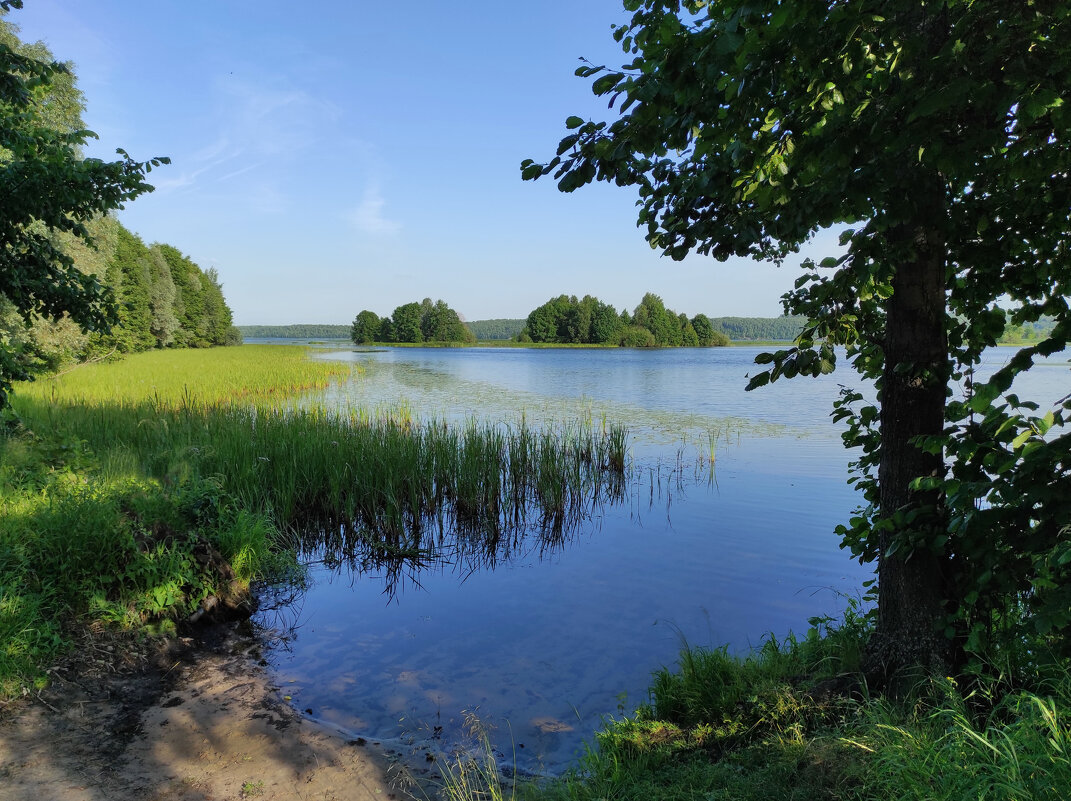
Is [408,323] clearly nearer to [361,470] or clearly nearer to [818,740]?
[361,470]

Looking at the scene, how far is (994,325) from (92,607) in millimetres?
6228

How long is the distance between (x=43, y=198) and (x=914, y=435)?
20.6 feet

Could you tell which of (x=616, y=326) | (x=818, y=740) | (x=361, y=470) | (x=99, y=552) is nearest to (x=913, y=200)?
(x=818, y=740)

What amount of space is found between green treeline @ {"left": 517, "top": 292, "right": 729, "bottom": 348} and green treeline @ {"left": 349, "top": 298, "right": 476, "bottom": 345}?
1630 centimetres

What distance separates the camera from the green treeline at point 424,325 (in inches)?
4815

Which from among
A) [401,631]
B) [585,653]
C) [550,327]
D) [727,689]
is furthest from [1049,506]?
[550,327]

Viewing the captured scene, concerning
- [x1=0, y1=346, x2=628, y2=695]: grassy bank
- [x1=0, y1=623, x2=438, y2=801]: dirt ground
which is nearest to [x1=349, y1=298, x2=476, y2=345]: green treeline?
[x1=0, y1=346, x2=628, y2=695]: grassy bank

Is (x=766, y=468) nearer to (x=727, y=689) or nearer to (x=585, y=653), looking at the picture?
(x=585, y=653)

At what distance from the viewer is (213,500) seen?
A: 6.08 m

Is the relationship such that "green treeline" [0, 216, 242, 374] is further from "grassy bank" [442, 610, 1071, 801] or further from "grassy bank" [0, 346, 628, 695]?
"grassy bank" [442, 610, 1071, 801]

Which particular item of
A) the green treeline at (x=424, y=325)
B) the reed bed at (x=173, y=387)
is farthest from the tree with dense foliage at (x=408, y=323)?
the reed bed at (x=173, y=387)

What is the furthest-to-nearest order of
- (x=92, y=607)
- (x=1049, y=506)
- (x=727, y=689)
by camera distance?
(x=92, y=607) < (x=727, y=689) < (x=1049, y=506)

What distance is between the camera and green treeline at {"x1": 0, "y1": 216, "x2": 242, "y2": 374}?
16219 mm

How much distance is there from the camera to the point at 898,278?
306 cm
